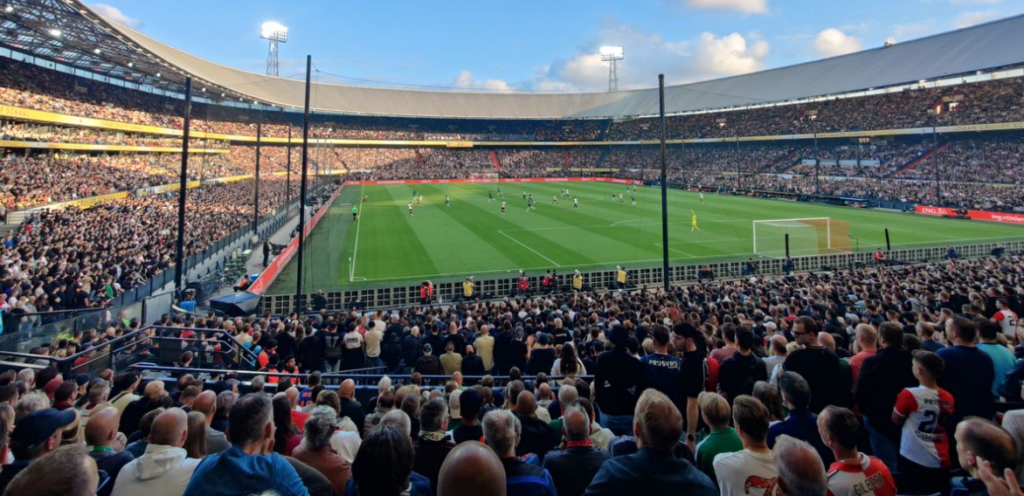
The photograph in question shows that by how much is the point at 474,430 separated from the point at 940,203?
198 ft

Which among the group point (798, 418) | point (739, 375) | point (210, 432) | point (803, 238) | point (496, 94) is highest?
point (496, 94)

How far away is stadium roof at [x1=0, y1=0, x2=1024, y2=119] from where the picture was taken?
37.2m

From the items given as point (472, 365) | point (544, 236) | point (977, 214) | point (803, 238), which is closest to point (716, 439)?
point (472, 365)

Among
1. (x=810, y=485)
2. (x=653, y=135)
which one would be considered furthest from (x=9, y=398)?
(x=653, y=135)

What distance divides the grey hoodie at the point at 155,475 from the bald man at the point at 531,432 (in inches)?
101

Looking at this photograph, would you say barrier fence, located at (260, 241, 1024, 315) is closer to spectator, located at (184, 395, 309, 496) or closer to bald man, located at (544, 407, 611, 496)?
bald man, located at (544, 407, 611, 496)

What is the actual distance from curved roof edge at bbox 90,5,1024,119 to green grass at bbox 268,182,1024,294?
2233cm

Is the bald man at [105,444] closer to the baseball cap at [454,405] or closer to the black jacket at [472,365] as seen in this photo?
the baseball cap at [454,405]

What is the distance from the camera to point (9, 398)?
212 inches

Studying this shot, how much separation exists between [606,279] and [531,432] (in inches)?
783

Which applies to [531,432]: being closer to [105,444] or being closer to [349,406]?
[349,406]

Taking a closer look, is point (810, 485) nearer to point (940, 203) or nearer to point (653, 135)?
point (940, 203)

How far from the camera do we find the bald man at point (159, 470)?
330 cm

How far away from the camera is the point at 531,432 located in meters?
4.65
